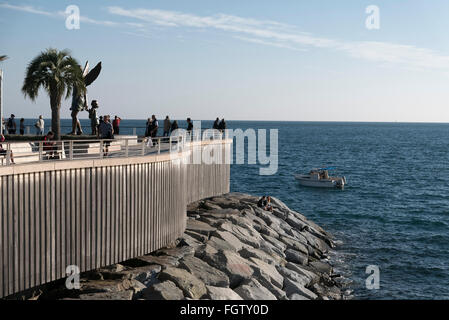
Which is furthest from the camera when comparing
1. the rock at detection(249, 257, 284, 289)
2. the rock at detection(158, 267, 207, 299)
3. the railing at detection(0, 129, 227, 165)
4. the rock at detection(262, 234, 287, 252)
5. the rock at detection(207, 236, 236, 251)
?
the rock at detection(262, 234, 287, 252)

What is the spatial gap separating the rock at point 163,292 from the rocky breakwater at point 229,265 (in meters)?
0.03

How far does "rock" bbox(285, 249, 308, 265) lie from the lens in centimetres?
2597

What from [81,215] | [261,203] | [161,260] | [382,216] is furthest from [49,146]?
[382,216]

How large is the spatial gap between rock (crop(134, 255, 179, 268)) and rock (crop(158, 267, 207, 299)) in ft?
2.36

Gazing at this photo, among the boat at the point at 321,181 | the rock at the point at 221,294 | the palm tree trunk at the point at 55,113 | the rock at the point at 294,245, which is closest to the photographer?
the rock at the point at 221,294

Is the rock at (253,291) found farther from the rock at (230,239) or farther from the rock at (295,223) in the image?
the rock at (295,223)

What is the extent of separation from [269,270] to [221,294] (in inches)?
181

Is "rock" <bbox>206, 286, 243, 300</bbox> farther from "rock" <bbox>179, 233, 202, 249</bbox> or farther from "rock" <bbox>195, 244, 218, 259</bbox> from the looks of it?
"rock" <bbox>179, 233, 202, 249</bbox>

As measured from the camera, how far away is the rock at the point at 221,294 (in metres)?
17.1

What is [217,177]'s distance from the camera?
32.5m

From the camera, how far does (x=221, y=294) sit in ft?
56.9

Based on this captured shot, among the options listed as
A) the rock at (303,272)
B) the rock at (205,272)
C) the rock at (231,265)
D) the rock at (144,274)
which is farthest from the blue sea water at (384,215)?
the rock at (144,274)

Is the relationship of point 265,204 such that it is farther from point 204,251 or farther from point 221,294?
point 221,294

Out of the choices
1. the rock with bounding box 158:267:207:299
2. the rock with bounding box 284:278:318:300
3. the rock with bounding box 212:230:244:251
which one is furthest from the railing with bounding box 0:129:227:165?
the rock with bounding box 284:278:318:300
